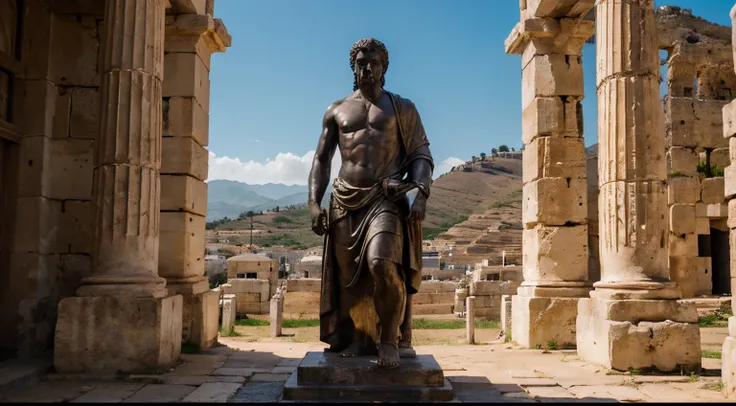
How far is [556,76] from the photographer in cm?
998

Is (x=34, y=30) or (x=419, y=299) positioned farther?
(x=419, y=299)

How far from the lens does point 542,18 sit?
32.7ft

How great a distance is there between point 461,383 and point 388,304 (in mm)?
1747

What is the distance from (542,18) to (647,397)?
6.22 m

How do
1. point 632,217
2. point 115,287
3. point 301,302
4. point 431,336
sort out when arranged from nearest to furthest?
point 115,287, point 632,217, point 431,336, point 301,302

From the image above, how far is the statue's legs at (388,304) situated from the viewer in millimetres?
4918

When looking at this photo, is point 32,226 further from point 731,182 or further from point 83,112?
point 731,182

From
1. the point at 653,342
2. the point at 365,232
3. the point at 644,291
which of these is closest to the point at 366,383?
the point at 365,232

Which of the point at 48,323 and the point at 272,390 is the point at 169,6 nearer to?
the point at 48,323

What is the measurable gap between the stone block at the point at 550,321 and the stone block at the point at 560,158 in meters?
1.89

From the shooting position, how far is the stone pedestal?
4.81 m

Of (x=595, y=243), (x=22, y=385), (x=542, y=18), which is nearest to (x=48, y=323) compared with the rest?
(x=22, y=385)

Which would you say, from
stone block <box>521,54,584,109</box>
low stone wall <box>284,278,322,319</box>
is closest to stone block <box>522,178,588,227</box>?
stone block <box>521,54,584,109</box>

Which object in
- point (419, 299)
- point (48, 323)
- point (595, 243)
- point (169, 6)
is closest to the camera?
point (48, 323)
